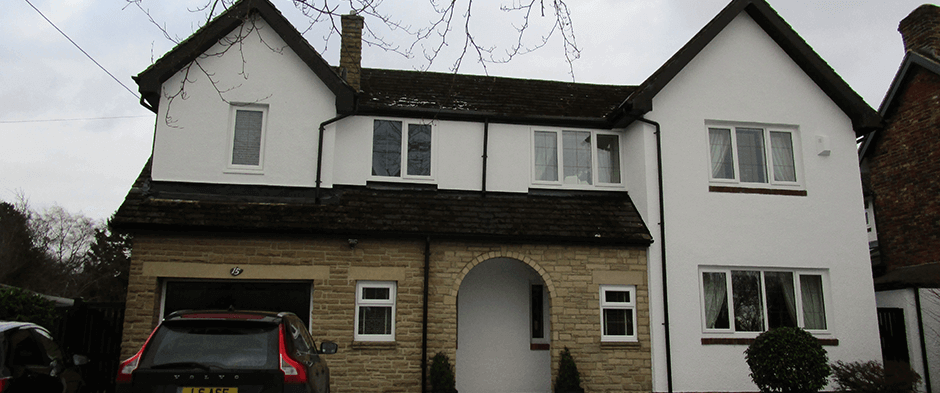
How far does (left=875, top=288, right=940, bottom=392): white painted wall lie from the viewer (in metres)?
11.6

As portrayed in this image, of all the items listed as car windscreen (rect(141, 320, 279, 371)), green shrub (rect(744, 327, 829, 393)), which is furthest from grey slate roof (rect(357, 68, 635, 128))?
car windscreen (rect(141, 320, 279, 371))

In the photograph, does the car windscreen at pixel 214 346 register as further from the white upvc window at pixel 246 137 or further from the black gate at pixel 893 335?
the black gate at pixel 893 335

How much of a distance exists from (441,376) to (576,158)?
17.9ft

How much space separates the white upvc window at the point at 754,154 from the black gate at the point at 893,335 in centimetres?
324

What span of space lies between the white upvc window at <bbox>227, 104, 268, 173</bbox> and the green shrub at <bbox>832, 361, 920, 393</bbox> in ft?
37.0

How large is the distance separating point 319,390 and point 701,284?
787cm

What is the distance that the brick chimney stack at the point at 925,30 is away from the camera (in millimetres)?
14484

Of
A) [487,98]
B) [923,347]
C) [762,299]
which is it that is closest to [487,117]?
[487,98]

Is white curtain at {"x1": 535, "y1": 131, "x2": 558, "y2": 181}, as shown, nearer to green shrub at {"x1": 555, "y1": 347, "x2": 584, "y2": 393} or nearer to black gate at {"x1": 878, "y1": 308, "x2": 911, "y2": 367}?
green shrub at {"x1": 555, "y1": 347, "x2": 584, "y2": 393}

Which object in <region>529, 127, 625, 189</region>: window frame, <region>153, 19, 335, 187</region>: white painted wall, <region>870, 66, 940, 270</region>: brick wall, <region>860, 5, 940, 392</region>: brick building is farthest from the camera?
<region>870, 66, 940, 270</region>: brick wall

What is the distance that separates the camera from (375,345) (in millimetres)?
10883

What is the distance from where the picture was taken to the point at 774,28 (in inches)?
507

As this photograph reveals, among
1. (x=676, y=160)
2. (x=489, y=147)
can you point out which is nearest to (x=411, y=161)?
(x=489, y=147)

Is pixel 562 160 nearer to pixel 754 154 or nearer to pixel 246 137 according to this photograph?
pixel 754 154
